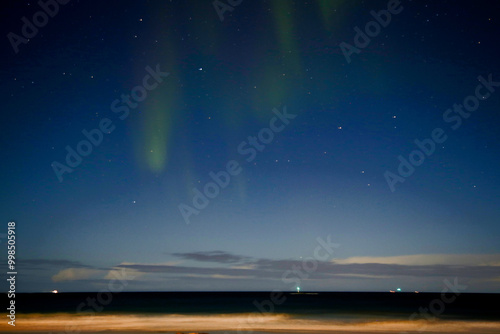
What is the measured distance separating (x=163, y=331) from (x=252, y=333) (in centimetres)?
593

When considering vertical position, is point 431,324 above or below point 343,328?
below

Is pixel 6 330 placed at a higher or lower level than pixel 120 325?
higher

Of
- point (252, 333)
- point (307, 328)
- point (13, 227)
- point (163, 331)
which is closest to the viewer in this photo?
point (13, 227)

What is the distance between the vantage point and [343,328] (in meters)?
30.6

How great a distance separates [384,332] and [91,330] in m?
17.8

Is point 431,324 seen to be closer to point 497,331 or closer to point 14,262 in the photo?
point 497,331

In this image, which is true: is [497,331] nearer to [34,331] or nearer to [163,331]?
[163,331]

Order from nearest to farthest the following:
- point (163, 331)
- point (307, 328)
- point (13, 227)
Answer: point (13, 227), point (163, 331), point (307, 328)

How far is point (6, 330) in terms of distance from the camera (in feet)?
90.3

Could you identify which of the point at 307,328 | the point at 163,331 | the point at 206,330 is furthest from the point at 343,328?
the point at 163,331

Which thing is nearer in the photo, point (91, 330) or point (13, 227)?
point (13, 227)

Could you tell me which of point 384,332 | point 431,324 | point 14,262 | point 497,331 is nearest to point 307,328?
point 384,332

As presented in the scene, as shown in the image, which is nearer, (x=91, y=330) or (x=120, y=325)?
(x=91, y=330)

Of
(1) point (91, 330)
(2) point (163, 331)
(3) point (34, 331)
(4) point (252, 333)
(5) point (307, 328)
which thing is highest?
(3) point (34, 331)
